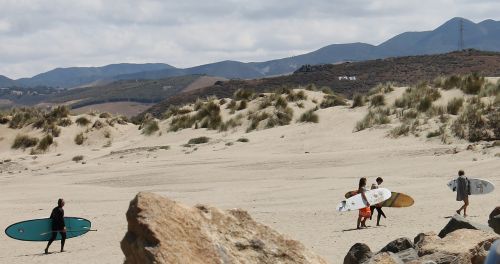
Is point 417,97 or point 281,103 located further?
point 281,103

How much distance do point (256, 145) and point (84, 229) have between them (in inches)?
597

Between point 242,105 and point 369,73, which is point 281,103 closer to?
point 242,105

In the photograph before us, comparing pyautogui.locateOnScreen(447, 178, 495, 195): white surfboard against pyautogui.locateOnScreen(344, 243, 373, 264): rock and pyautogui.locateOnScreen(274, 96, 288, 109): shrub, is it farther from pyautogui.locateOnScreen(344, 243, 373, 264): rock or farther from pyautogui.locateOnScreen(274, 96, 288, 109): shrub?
pyautogui.locateOnScreen(274, 96, 288, 109): shrub

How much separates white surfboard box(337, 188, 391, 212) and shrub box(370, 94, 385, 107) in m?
18.5

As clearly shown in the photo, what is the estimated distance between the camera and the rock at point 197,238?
6.20 meters

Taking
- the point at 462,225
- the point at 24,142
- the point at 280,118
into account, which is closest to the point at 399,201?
the point at 462,225

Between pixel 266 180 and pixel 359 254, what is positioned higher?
pixel 359 254

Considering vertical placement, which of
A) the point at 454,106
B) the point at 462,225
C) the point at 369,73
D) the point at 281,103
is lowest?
the point at 462,225

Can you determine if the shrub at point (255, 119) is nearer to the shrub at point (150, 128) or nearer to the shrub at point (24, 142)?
the shrub at point (150, 128)

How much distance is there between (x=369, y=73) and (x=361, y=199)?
6654 cm

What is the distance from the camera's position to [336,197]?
1833 cm

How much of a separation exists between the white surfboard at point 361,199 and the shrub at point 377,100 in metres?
18.5

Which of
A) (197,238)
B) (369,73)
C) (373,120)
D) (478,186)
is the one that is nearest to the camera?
(197,238)

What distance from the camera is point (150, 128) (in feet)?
121
